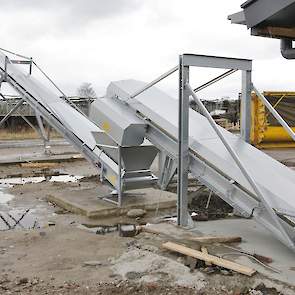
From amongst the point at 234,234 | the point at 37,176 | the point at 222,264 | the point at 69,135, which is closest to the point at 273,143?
the point at 37,176

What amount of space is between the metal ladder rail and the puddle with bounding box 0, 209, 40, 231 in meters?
1.64

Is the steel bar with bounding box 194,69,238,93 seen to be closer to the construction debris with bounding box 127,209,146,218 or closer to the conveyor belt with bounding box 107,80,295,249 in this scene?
the conveyor belt with bounding box 107,80,295,249

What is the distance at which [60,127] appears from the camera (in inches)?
413

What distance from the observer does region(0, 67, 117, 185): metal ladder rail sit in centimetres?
943

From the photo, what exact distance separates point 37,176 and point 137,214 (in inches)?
238

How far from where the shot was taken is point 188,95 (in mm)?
6754

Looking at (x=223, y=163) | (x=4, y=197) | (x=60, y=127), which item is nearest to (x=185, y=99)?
(x=223, y=163)

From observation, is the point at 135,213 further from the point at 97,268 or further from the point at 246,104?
the point at 97,268

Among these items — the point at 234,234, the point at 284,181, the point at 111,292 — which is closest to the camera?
the point at 111,292

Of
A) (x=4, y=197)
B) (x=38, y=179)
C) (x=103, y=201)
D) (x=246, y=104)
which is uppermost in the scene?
(x=246, y=104)

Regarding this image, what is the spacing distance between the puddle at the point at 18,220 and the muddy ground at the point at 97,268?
13cm

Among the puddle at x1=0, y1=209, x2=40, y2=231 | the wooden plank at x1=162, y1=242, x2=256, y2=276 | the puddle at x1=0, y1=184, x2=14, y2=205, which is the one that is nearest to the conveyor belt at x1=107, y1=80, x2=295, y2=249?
the wooden plank at x1=162, y1=242, x2=256, y2=276

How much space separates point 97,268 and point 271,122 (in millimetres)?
16346

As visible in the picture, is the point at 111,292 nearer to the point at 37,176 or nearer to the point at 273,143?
the point at 37,176
